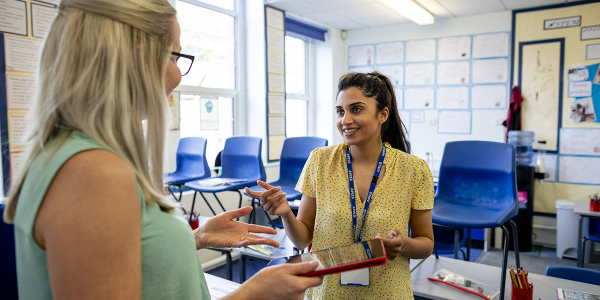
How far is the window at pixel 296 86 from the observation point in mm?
5559

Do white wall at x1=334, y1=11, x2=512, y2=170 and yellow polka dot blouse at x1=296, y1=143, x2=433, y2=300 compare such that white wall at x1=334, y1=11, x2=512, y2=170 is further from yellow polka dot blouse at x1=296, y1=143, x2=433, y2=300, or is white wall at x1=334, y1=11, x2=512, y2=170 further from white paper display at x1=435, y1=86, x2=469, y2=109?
yellow polka dot blouse at x1=296, y1=143, x2=433, y2=300

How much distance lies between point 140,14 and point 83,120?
0.72 feet

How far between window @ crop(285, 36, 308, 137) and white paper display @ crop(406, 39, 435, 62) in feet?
5.16

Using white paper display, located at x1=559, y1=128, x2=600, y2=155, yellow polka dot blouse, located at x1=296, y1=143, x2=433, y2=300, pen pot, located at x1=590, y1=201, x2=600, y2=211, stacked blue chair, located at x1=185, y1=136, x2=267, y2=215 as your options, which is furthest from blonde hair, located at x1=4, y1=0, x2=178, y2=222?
white paper display, located at x1=559, y1=128, x2=600, y2=155

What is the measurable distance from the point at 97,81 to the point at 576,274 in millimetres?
2375

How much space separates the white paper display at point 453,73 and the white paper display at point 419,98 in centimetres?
21

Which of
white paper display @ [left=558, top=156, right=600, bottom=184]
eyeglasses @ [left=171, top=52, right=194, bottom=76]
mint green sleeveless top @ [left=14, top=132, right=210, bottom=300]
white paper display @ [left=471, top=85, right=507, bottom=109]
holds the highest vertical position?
white paper display @ [left=471, top=85, right=507, bottom=109]

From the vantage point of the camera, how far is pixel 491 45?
16.1 ft

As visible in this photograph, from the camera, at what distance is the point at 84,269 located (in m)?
0.56

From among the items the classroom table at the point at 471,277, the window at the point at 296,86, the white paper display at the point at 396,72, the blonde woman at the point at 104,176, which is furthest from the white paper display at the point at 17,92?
the white paper display at the point at 396,72

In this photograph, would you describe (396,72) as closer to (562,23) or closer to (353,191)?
(562,23)

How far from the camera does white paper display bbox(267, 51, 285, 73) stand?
4654 mm

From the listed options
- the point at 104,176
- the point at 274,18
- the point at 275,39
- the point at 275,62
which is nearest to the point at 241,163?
the point at 275,62

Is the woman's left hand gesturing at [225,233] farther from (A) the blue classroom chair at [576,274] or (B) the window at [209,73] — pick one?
(B) the window at [209,73]
